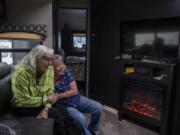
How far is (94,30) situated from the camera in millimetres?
4535

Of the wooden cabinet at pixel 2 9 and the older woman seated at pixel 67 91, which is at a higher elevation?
the wooden cabinet at pixel 2 9

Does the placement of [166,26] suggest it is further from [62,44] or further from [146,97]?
[62,44]

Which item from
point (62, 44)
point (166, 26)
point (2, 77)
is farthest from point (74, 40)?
point (2, 77)

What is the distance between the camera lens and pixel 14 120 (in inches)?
77.6

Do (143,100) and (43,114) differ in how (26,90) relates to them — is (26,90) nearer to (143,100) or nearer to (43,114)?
(43,114)

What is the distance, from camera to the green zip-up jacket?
2.12m

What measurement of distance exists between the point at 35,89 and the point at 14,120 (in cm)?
36

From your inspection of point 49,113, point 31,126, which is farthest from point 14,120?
point 49,113

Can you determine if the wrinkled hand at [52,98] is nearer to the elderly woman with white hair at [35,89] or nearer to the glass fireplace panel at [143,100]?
the elderly woman with white hair at [35,89]

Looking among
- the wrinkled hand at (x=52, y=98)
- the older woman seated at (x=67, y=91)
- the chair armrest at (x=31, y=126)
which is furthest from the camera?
the older woman seated at (x=67, y=91)

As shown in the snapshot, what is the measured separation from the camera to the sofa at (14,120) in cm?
174

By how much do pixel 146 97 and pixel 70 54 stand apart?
4.80m

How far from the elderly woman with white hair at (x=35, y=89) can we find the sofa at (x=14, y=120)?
2.9 inches

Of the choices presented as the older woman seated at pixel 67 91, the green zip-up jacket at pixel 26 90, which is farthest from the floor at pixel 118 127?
the green zip-up jacket at pixel 26 90
